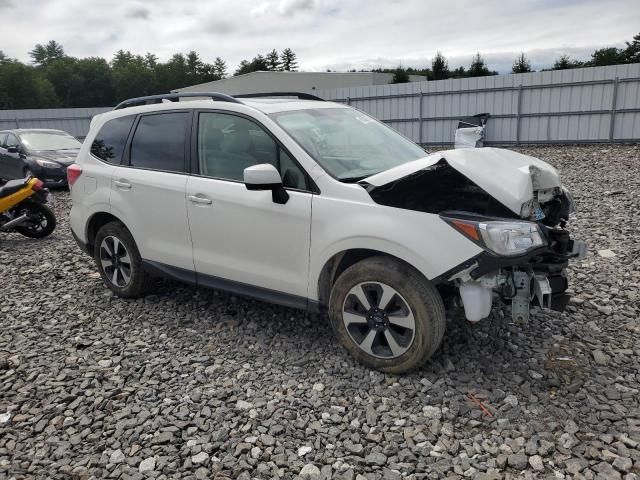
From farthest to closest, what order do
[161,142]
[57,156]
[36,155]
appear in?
[57,156] → [36,155] → [161,142]

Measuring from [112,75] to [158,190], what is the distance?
92.7 m

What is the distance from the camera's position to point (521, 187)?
3037 mm

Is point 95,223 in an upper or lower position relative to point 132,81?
lower

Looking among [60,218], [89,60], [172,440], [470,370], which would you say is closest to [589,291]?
[470,370]

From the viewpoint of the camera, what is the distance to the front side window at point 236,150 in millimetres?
3594

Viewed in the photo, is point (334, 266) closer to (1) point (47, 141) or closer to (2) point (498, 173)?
(2) point (498, 173)

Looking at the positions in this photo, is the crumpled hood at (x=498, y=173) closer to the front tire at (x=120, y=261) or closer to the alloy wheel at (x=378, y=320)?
the alloy wheel at (x=378, y=320)

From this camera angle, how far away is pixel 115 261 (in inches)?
191

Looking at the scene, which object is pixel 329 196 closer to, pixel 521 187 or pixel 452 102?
pixel 521 187

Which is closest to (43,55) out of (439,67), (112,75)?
(112,75)

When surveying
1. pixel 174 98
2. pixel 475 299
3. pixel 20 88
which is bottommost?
pixel 475 299

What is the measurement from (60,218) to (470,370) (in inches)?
337

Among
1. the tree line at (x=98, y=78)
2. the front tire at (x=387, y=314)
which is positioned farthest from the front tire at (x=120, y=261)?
the tree line at (x=98, y=78)

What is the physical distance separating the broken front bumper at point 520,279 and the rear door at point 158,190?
2266 mm
